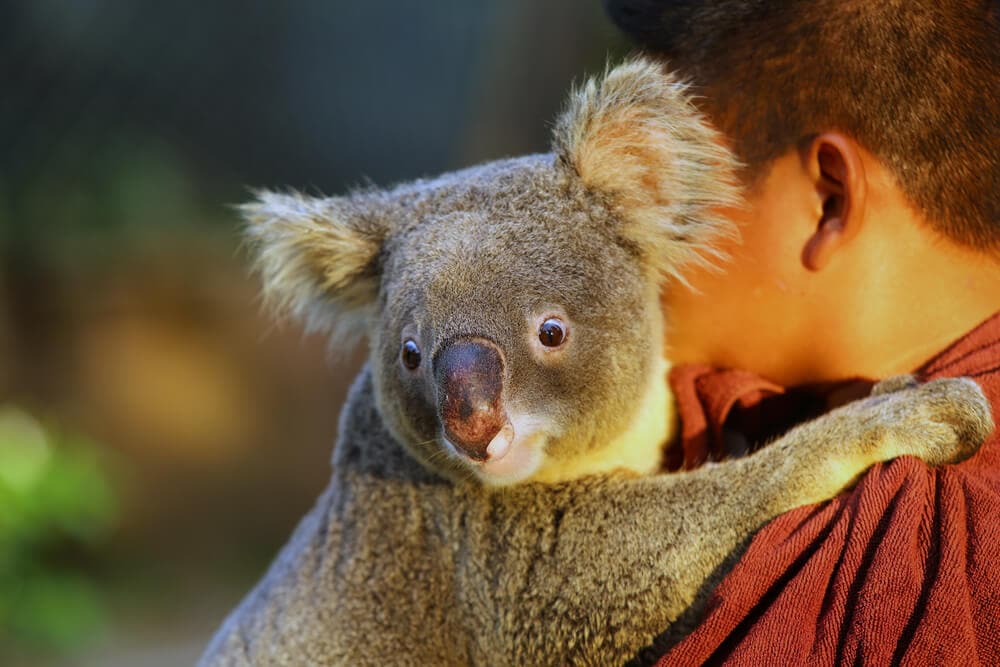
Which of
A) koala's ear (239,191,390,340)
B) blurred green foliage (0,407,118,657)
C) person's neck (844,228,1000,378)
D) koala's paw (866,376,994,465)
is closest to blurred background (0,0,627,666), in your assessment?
blurred green foliage (0,407,118,657)

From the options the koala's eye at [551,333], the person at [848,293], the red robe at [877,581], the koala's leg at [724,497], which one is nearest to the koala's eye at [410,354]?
the koala's eye at [551,333]

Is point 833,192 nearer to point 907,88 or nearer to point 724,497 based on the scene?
point 907,88

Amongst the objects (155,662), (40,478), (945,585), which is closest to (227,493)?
(155,662)

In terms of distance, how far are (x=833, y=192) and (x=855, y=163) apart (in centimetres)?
7

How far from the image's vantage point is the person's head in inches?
66.2

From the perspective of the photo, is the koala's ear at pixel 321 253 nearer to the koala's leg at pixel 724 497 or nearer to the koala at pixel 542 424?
the koala at pixel 542 424

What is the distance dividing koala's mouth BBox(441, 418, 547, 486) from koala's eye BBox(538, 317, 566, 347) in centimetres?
14

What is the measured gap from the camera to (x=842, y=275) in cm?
177

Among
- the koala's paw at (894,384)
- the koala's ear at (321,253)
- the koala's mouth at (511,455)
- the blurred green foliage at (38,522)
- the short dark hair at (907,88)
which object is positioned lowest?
the blurred green foliage at (38,522)

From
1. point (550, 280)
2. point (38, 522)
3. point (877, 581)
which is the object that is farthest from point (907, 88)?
point (38, 522)

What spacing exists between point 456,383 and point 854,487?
0.63 m

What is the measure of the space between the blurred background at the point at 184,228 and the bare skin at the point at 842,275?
15.5ft

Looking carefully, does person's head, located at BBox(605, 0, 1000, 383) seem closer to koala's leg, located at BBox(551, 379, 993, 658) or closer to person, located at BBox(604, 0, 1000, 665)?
person, located at BBox(604, 0, 1000, 665)

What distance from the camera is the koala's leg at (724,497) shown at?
159 cm
